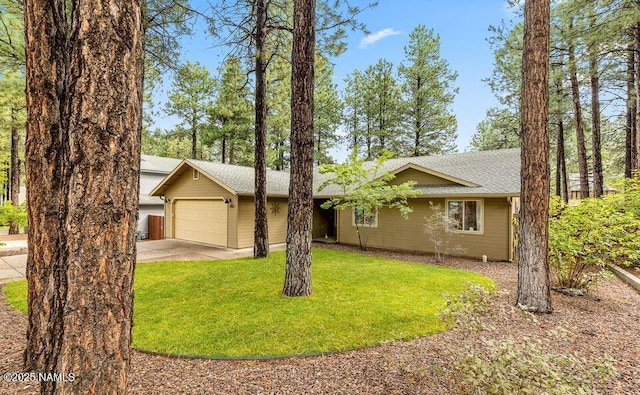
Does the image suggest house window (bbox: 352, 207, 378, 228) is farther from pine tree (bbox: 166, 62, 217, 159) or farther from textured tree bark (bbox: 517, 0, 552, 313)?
pine tree (bbox: 166, 62, 217, 159)

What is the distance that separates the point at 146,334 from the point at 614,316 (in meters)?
7.06

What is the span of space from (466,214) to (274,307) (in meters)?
7.74

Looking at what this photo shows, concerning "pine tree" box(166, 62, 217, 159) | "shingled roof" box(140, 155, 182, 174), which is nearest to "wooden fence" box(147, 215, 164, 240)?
"shingled roof" box(140, 155, 182, 174)

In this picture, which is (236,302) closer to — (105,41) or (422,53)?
(105,41)

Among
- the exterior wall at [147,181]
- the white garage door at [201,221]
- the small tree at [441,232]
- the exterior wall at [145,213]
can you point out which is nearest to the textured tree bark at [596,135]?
the small tree at [441,232]

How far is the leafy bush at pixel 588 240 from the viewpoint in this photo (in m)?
5.43

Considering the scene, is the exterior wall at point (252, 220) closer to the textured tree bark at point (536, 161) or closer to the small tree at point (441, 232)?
the small tree at point (441, 232)

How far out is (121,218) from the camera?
5.24 feet

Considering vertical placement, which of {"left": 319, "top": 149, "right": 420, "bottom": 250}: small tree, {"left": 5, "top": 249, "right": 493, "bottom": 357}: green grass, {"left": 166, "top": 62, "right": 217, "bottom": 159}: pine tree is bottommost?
{"left": 5, "top": 249, "right": 493, "bottom": 357}: green grass

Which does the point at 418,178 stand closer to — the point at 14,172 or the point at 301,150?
the point at 301,150

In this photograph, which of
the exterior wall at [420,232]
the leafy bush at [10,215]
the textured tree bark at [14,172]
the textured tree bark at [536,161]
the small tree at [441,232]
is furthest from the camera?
the textured tree bark at [14,172]

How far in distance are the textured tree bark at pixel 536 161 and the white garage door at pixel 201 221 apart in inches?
394

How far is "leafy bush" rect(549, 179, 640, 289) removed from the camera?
543 cm

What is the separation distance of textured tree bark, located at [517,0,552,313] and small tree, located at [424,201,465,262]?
5.02 m
